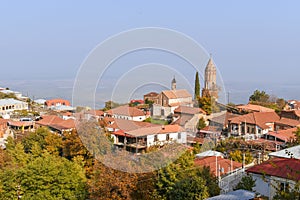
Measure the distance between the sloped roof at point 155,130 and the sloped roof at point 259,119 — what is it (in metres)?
7.31

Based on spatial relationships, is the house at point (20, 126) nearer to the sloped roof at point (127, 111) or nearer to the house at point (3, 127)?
the house at point (3, 127)

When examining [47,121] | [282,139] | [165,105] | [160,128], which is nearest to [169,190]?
[160,128]

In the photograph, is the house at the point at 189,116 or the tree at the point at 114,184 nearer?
the tree at the point at 114,184

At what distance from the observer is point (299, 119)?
13219 mm

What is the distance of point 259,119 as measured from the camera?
41.8 ft

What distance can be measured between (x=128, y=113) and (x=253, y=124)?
8458 mm

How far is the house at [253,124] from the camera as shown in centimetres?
1247

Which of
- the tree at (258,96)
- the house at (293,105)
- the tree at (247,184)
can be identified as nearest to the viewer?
the tree at (247,184)

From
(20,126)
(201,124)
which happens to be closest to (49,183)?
(201,124)

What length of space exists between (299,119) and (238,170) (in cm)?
777

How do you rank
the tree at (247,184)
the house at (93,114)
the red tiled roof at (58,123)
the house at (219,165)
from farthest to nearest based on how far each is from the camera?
1. the red tiled roof at (58,123)
2. the house at (93,114)
3. the house at (219,165)
4. the tree at (247,184)

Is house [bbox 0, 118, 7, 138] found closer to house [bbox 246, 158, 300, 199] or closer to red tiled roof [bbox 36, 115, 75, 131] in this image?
red tiled roof [bbox 36, 115, 75, 131]

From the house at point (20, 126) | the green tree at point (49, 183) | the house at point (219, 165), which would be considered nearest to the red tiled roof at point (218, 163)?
the house at point (219, 165)

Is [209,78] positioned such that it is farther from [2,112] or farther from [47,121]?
[2,112]
